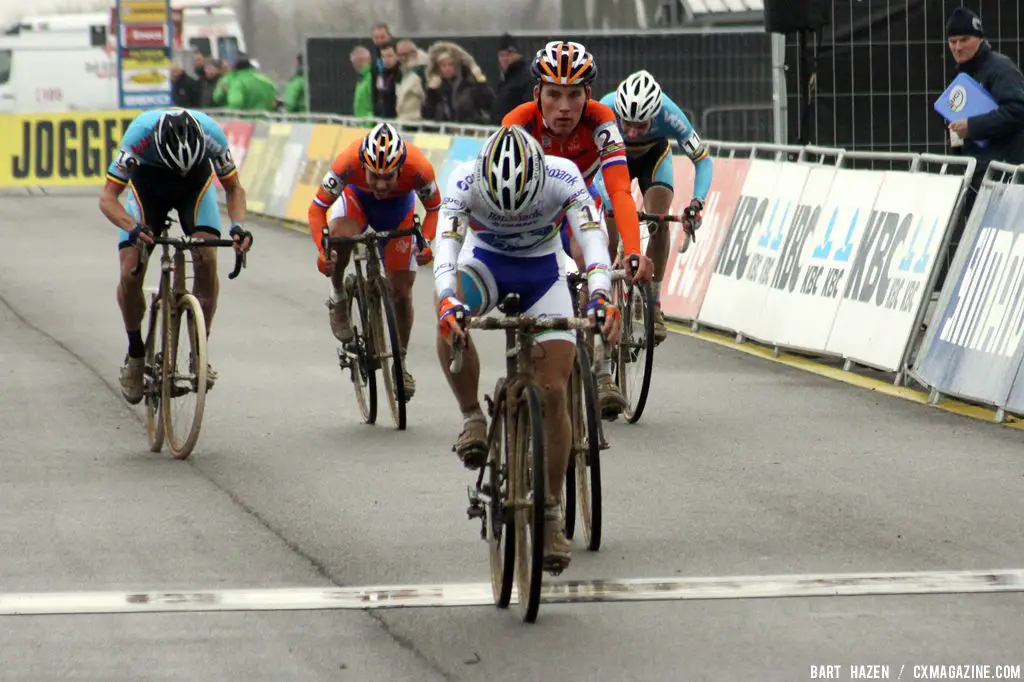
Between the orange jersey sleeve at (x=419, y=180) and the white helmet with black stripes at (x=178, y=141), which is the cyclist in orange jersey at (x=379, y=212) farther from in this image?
the white helmet with black stripes at (x=178, y=141)

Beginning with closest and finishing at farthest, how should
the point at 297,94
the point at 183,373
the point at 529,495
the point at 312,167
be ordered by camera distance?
the point at 529,495, the point at 183,373, the point at 312,167, the point at 297,94

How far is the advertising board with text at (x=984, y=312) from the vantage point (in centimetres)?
1243

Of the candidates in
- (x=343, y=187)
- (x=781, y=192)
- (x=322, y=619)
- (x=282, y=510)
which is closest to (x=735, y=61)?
(x=781, y=192)

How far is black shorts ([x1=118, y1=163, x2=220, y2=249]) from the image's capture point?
38.3 feet

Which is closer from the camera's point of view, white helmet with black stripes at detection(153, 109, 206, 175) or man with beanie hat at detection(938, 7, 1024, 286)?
white helmet with black stripes at detection(153, 109, 206, 175)

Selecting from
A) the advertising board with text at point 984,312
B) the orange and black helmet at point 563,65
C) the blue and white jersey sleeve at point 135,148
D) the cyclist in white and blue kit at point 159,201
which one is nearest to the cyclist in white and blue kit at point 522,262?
the orange and black helmet at point 563,65

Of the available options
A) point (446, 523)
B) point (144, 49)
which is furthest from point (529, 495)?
point (144, 49)

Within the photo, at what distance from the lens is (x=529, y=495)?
7.48 m

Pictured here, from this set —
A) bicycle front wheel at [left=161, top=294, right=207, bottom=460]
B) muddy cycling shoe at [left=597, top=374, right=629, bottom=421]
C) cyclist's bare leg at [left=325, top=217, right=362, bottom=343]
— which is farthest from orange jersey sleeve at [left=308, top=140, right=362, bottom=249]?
muddy cycling shoe at [left=597, top=374, right=629, bottom=421]

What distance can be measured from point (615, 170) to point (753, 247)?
608 cm

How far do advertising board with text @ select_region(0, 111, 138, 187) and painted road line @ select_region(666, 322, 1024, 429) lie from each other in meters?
19.3

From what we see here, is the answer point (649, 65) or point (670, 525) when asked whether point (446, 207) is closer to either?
point (670, 525)

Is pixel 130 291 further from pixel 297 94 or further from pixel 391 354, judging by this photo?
pixel 297 94

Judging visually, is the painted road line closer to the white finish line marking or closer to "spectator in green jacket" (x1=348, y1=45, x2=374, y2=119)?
the white finish line marking
